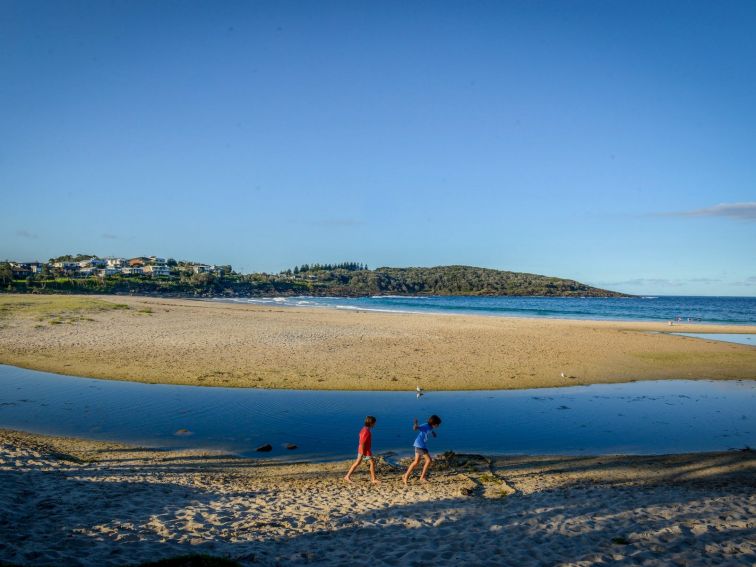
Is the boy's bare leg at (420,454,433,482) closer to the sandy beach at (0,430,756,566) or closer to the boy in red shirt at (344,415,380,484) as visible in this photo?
the sandy beach at (0,430,756,566)

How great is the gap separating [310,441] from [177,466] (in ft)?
11.1

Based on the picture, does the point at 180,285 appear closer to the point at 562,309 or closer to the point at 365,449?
the point at 562,309

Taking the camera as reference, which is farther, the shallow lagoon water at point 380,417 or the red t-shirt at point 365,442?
the shallow lagoon water at point 380,417

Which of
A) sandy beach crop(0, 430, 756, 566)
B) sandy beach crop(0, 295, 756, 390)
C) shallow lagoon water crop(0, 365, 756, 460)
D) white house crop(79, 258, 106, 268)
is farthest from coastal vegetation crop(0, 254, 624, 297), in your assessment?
sandy beach crop(0, 430, 756, 566)

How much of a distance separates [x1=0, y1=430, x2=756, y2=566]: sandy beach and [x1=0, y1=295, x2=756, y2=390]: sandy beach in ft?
26.7

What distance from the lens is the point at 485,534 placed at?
304 inches

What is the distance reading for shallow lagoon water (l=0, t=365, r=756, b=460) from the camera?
13.0 m

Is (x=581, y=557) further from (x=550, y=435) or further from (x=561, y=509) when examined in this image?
(x=550, y=435)

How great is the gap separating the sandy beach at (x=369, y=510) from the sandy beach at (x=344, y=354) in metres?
8.12

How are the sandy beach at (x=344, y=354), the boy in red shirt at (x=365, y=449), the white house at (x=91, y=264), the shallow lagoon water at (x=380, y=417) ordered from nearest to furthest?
the boy in red shirt at (x=365, y=449) < the shallow lagoon water at (x=380, y=417) < the sandy beach at (x=344, y=354) < the white house at (x=91, y=264)

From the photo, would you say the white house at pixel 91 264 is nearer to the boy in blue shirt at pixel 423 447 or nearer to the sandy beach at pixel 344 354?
the sandy beach at pixel 344 354

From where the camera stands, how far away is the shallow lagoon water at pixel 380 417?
42.7 feet

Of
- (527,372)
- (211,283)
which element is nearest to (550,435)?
(527,372)

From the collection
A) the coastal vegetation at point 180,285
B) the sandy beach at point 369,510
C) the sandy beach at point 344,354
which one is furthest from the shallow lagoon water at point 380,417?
the coastal vegetation at point 180,285
